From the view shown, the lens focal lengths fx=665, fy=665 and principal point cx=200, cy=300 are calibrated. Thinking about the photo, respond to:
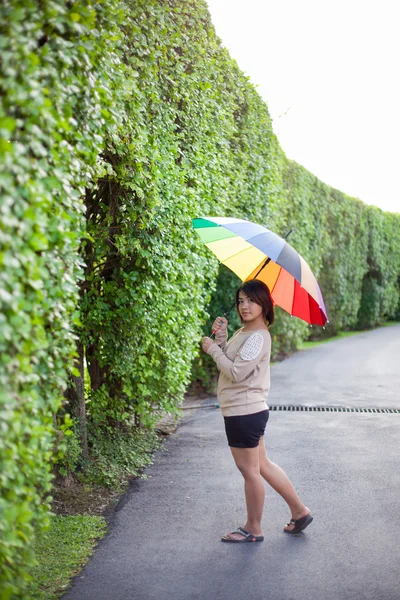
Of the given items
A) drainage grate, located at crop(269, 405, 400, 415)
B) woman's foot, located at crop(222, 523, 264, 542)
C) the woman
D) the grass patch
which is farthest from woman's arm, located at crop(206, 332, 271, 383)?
drainage grate, located at crop(269, 405, 400, 415)

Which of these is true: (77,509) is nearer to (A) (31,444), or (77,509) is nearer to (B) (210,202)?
(A) (31,444)

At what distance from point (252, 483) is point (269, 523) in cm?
64

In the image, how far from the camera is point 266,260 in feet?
17.1

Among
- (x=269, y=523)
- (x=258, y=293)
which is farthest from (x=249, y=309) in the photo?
(x=269, y=523)

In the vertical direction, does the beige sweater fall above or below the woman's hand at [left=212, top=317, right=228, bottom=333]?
below

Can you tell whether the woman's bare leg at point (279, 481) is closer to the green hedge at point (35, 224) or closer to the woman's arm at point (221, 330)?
the woman's arm at point (221, 330)

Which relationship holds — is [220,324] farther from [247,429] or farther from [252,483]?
[252,483]

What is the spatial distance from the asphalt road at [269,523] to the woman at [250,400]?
0.69 ft

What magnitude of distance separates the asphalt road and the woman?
21cm

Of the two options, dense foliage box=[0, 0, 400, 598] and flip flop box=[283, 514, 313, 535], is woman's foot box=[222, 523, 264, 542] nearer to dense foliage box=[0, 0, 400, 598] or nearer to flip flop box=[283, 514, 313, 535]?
flip flop box=[283, 514, 313, 535]

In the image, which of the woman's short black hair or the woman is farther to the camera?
the woman's short black hair

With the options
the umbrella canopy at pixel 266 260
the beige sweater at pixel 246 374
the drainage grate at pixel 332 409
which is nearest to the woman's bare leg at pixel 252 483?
the beige sweater at pixel 246 374

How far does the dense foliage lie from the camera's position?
275 cm

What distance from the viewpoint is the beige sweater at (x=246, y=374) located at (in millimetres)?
4504
